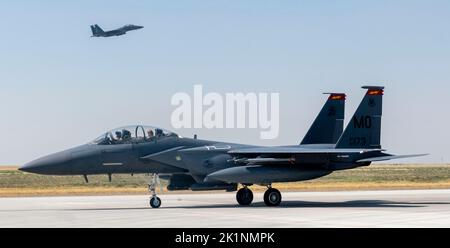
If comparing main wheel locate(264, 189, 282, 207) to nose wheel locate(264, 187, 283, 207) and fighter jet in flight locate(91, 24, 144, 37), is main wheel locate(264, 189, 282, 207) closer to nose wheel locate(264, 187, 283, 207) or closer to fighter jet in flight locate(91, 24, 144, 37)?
nose wheel locate(264, 187, 283, 207)

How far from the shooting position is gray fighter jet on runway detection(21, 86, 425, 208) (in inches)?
973

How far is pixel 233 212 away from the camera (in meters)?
22.1

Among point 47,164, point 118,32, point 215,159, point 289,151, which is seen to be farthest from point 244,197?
point 118,32

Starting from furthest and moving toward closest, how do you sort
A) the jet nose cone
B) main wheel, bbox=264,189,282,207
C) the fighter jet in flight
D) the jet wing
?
the fighter jet in flight → main wheel, bbox=264,189,282,207 → the jet wing → the jet nose cone

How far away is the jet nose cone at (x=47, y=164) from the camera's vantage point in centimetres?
2391

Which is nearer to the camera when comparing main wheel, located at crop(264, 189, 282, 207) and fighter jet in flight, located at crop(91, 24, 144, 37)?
main wheel, located at crop(264, 189, 282, 207)

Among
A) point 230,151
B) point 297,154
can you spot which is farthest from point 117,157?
point 297,154

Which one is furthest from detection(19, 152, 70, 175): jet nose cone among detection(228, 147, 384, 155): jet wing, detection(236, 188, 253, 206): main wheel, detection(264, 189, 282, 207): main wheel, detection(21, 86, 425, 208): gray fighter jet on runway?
detection(264, 189, 282, 207): main wheel

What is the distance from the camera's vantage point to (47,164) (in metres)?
24.0

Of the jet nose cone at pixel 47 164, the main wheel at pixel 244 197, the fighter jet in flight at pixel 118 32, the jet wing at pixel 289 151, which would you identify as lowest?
the main wheel at pixel 244 197

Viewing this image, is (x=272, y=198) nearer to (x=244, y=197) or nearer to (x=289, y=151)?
(x=244, y=197)

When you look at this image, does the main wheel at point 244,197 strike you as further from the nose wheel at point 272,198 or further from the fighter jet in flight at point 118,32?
the fighter jet in flight at point 118,32

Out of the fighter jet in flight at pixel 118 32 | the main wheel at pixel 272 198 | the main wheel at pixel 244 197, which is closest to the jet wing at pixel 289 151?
the main wheel at pixel 272 198
